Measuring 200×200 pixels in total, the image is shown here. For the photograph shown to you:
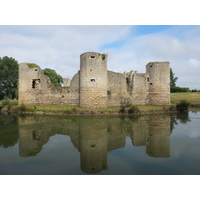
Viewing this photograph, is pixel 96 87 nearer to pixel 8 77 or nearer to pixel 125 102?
pixel 125 102

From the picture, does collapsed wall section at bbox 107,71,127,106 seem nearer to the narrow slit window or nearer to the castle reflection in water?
the narrow slit window

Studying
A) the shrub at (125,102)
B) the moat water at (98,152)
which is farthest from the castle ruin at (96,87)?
the moat water at (98,152)

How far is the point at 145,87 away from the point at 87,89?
10.3 m

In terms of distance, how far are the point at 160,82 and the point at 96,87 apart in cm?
1065

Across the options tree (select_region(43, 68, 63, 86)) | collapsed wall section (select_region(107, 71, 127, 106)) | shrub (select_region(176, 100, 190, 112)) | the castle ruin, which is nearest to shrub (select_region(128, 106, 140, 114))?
the castle ruin

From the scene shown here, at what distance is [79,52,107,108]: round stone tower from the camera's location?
65.0 ft

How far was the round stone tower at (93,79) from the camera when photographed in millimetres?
19812

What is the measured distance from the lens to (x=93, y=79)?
65.2 feet

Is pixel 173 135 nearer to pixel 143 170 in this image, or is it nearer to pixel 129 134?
pixel 129 134

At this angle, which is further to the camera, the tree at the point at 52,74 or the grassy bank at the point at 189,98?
the tree at the point at 52,74

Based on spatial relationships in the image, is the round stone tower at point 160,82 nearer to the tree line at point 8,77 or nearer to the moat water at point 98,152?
the moat water at point 98,152

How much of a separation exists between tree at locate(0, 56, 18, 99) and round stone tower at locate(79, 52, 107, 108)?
29.0 m

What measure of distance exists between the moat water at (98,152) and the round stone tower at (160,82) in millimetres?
14149

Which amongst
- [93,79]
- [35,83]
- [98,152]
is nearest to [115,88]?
[93,79]
